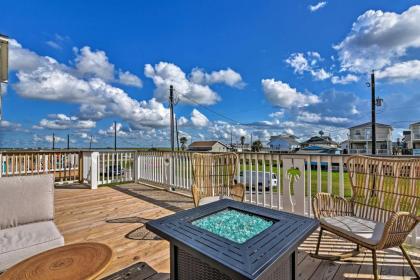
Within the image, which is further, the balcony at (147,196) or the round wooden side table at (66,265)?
the balcony at (147,196)

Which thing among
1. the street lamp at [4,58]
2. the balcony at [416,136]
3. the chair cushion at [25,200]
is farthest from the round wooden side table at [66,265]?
the balcony at [416,136]

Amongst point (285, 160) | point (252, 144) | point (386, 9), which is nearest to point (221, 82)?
point (386, 9)

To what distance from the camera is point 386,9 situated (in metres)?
6.81

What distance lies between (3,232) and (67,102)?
505 inches

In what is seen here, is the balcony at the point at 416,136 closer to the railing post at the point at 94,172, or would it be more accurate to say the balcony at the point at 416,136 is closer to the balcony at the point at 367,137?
the balcony at the point at 367,137

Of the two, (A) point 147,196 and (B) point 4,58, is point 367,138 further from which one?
(B) point 4,58

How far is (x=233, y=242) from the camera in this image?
1.19 m

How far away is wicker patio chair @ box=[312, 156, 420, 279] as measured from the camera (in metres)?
1.64

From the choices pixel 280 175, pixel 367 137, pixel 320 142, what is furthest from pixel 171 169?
pixel 320 142

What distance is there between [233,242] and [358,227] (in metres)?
1.45

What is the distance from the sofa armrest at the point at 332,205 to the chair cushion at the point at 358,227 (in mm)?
126

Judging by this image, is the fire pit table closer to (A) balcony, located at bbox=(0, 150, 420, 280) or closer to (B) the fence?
(A) balcony, located at bbox=(0, 150, 420, 280)

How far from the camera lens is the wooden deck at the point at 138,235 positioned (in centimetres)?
194

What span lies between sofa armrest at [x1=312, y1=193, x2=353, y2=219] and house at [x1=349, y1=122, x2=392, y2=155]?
26.9 metres
